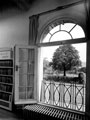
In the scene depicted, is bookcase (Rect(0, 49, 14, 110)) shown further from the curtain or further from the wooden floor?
the curtain

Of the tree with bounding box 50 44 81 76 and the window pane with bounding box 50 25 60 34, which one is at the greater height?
the window pane with bounding box 50 25 60 34

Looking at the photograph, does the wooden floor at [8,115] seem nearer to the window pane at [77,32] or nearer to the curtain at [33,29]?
the curtain at [33,29]

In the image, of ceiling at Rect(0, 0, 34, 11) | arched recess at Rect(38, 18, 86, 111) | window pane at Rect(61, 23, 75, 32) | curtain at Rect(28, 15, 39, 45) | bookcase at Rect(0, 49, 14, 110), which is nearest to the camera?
arched recess at Rect(38, 18, 86, 111)

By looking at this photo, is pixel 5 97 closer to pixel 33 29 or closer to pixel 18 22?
pixel 33 29

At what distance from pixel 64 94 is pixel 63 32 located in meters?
1.82

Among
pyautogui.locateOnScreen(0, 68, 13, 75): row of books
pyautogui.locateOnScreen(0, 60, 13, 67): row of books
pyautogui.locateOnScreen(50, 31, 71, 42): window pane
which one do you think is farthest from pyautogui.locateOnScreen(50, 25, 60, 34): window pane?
pyautogui.locateOnScreen(0, 68, 13, 75): row of books

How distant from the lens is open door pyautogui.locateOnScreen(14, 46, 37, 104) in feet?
13.2

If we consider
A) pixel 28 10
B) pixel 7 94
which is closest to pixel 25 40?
pixel 28 10

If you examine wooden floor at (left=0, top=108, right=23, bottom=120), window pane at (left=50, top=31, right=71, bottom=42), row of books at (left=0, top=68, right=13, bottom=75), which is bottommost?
wooden floor at (left=0, top=108, right=23, bottom=120)

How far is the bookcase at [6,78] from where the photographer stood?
4651mm

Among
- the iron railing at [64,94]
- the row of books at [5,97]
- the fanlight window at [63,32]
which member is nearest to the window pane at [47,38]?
the fanlight window at [63,32]

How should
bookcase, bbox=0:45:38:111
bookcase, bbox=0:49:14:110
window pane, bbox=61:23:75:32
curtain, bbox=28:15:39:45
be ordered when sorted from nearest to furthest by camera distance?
1. window pane, bbox=61:23:75:32
2. bookcase, bbox=0:45:38:111
3. curtain, bbox=28:15:39:45
4. bookcase, bbox=0:49:14:110

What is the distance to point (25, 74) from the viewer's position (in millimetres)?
4121

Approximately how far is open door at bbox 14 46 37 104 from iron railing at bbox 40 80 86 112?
1.24ft
